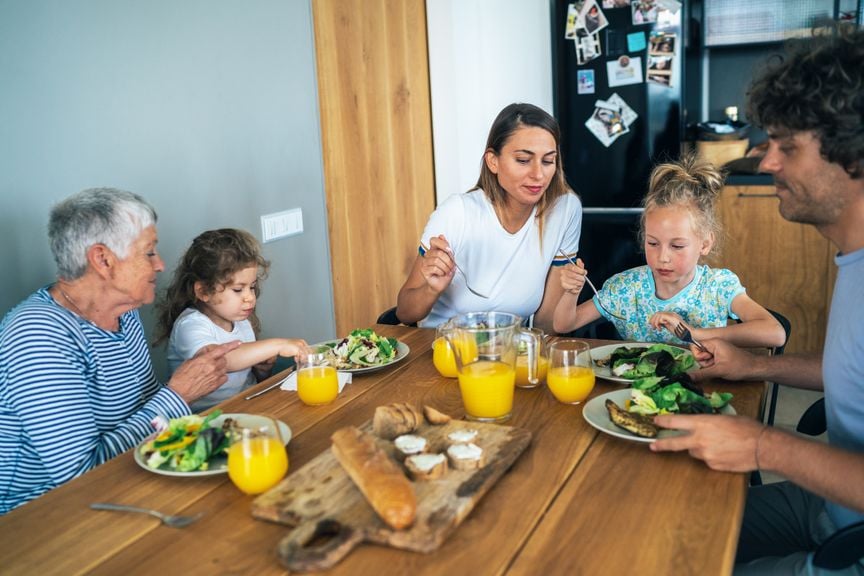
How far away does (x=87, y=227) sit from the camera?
1617mm

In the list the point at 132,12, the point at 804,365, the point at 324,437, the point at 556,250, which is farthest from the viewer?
the point at 556,250

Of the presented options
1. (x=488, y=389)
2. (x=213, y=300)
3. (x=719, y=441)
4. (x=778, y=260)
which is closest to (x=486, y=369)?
(x=488, y=389)

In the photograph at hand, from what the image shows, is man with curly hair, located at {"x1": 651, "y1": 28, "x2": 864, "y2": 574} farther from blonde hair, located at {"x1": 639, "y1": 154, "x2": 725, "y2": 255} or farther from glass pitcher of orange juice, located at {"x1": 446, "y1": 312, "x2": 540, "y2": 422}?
blonde hair, located at {"x1": 639, "y1": 154, "x2": 725, "y2": 255}

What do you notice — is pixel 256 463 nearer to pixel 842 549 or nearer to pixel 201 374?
pixel 201 374

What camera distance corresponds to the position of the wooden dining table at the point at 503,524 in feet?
3.24

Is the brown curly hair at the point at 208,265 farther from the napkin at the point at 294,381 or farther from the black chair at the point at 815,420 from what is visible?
the black chair at the point at 815,420

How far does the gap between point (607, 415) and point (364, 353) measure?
625 mm

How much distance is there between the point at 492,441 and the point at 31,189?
56.6 inches

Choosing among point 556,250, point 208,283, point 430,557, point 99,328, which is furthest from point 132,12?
point 430,557

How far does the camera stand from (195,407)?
2014 mm

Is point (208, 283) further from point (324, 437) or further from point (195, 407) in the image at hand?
point (324, 437)

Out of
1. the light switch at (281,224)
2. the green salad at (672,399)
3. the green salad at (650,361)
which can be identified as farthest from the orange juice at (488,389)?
the light switch at (281,224)

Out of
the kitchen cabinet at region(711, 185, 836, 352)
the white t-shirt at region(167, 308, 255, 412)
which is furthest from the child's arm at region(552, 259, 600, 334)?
the kitchen cabinet at region(711, 185, 836, 352)

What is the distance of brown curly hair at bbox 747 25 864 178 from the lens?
4.10ft
